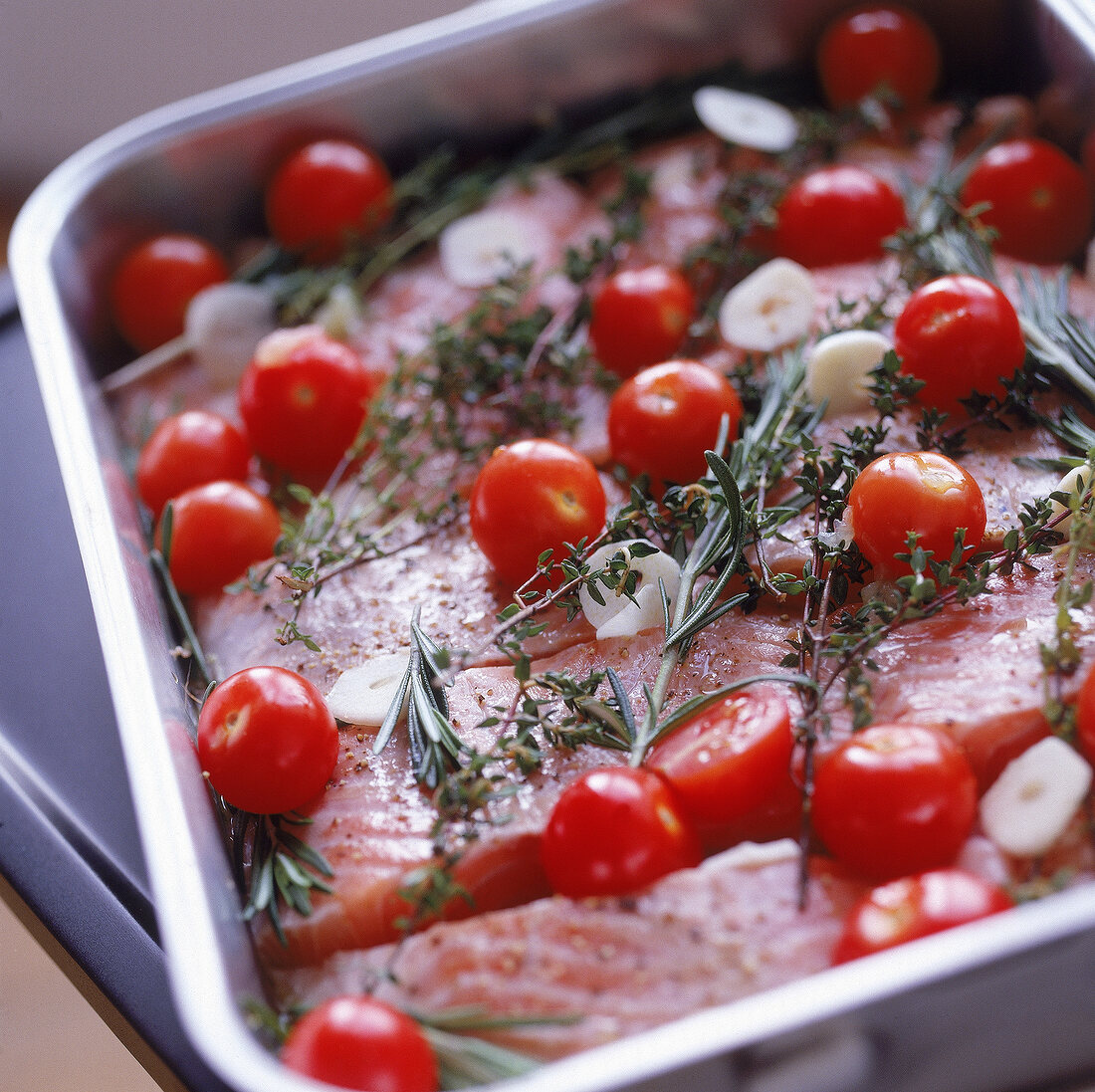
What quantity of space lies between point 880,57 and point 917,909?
1712 mm

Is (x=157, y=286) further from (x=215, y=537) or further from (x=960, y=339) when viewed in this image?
(x=960, y=339)

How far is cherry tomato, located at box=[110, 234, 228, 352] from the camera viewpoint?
7.33 ft

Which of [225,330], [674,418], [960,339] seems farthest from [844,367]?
[225,330]

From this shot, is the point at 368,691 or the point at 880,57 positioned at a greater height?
the point at 880,57

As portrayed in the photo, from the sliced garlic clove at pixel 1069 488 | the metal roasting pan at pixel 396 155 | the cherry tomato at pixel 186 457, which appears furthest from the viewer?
the cherry tomato at pixel 186 457

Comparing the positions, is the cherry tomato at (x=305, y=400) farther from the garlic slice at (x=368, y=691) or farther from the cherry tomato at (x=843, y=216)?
the cherry tomato at (x=843, y=216)

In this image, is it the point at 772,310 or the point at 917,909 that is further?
the point at 772,310

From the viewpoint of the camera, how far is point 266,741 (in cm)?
138

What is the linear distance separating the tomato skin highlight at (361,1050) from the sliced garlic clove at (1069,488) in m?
0.95

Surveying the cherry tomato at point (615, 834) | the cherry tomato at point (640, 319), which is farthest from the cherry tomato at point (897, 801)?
the cherry tomato at point (640, 319)

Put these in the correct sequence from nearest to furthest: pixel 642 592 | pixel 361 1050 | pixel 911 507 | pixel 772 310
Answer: pixel 361 1050
pixel 911 507
pixel 642 592
pixel 772 310

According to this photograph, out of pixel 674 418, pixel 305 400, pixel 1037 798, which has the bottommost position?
pixel 1037 798

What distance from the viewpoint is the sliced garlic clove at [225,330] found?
2178 mm

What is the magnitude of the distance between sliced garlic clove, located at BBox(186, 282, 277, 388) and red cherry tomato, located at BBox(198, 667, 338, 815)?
928 mm
